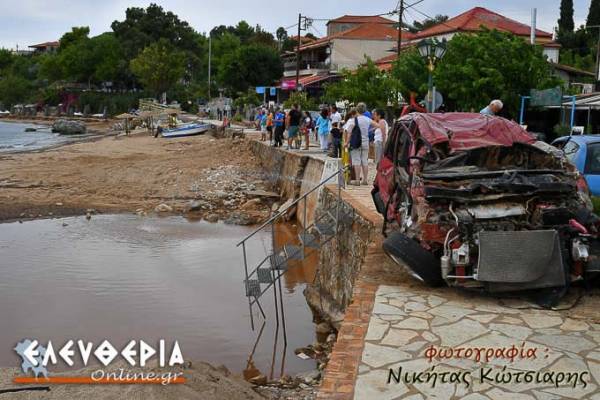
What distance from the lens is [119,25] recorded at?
9569 centimetres

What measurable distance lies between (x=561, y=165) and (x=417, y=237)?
184cm

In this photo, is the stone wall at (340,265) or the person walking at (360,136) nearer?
the stone wall at (340,265)

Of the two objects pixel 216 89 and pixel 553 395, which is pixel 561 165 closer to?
pixel 553 395

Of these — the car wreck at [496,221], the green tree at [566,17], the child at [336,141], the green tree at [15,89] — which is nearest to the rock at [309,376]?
the car wreck at [496,221]

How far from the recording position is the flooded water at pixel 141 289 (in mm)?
10367

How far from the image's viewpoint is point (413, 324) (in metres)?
6.10

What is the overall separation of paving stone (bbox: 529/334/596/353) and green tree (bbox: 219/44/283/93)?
5848 cm

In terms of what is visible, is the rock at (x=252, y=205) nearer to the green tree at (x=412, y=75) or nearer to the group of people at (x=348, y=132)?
the group of people at (x=348, y=132)

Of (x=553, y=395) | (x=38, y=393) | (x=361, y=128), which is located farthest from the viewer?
(x=361, y=128)

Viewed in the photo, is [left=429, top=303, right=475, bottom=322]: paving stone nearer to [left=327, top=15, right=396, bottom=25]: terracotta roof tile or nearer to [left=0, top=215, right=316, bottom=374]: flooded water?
[left=0, top=215, right=316, bottom=374]: flooded water

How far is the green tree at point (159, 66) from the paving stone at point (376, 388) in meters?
76.8

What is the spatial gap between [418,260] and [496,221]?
2.81 ft

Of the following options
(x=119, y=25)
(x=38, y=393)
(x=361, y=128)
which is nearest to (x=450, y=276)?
(x=38, y=393)

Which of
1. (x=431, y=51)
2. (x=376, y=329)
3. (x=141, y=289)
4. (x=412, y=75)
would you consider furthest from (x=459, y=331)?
(x=412, y=75)
